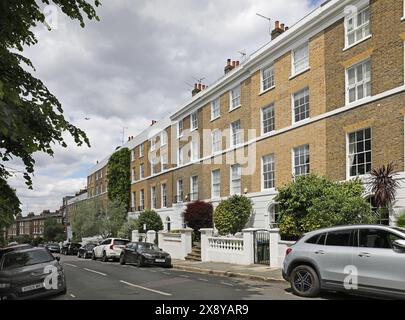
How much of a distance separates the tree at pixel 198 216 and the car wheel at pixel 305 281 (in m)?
19.1

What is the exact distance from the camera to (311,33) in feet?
74.6

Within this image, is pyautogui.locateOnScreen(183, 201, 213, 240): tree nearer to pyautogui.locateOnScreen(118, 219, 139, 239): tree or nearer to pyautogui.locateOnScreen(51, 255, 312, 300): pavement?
pyautogui.locateOnScreen(118, 219, 139, 239): tree

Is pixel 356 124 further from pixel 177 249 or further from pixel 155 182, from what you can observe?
pixel 155 182

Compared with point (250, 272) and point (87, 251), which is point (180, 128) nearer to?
point (87, 251)

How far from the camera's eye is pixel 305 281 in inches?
428

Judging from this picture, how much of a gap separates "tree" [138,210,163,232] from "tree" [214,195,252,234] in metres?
13.4

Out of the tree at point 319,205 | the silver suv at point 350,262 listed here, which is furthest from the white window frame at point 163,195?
the silver suv at point 350,262

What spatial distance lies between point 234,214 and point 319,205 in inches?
410

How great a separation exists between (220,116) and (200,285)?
19.1 m

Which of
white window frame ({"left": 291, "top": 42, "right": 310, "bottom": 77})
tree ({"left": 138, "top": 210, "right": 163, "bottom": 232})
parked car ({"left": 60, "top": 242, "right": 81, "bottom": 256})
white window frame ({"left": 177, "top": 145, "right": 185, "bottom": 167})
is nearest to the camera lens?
white window frame ({"left": 291, "top": 42, "right": 310, "bottom": 77})

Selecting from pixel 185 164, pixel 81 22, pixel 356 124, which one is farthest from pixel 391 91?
pixel 185 164

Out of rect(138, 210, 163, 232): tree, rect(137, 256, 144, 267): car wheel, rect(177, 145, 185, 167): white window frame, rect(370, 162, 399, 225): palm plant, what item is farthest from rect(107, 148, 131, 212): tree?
rect(370, 162, 399, 225): palm plant

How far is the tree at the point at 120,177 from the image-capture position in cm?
5150

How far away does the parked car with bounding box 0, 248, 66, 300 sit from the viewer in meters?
10.2
